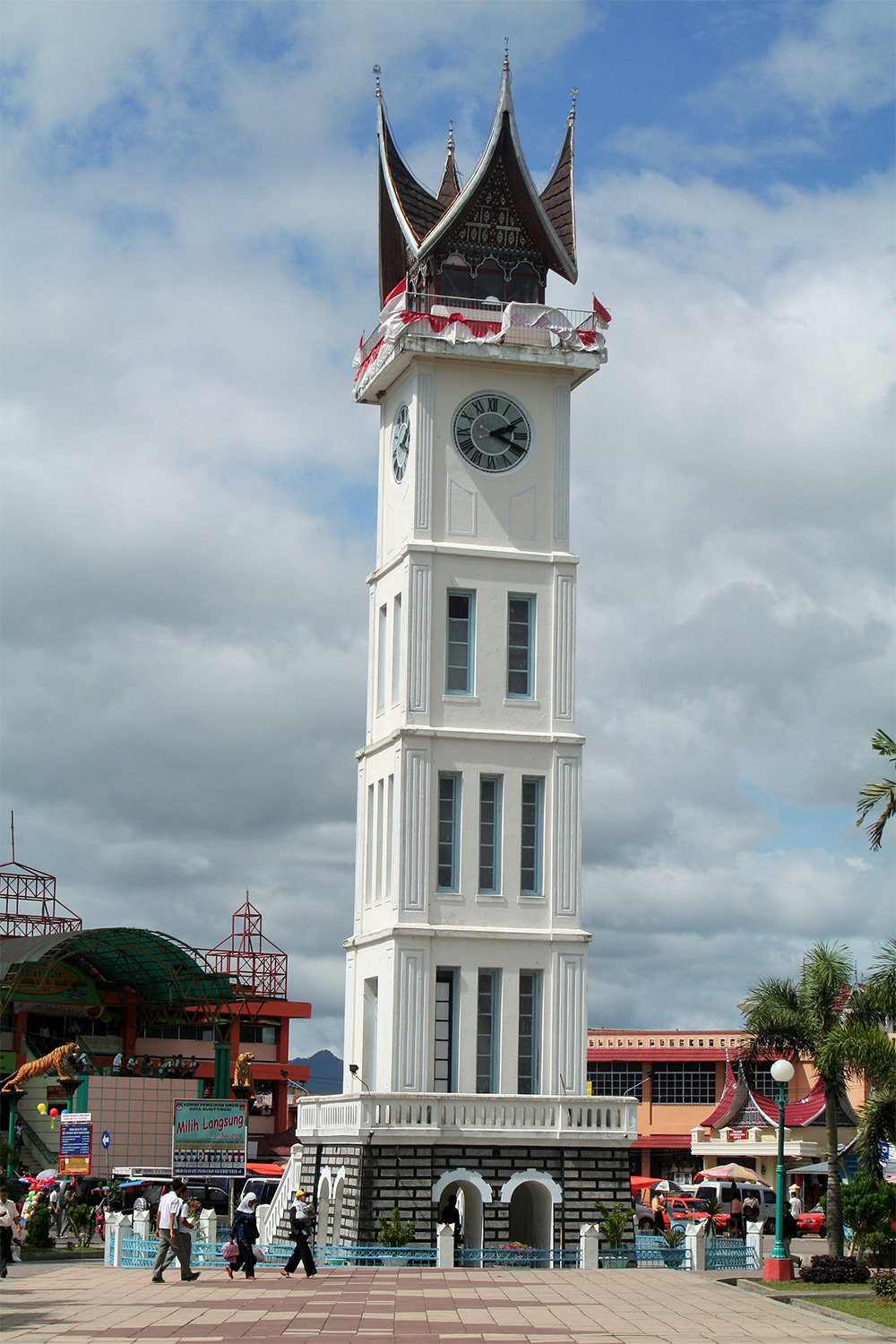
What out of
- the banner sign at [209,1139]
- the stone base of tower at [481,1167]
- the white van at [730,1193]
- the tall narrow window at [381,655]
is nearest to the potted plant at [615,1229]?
the stone base of tower at [481,1167]

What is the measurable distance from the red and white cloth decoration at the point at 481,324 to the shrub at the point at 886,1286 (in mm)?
24303

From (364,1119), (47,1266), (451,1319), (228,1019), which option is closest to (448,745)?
(364,1119)

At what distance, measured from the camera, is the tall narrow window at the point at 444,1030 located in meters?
41.7

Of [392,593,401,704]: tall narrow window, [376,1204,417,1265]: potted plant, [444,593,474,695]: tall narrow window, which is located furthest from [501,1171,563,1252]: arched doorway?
[392,593,401,704]: tall narrow window

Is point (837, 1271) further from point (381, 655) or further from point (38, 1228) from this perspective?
point (381, 655)

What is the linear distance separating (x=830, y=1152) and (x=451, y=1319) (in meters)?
15.8

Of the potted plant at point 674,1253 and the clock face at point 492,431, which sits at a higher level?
the clock face at point 492,431

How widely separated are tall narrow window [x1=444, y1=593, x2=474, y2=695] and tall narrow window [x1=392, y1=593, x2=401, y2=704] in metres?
1.46

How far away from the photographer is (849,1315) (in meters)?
27.9

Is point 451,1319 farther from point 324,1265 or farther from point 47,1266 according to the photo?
point 47,1266

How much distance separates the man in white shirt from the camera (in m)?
33.2

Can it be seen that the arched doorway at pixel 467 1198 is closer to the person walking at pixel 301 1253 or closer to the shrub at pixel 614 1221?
the shrub at pixel 614 1221

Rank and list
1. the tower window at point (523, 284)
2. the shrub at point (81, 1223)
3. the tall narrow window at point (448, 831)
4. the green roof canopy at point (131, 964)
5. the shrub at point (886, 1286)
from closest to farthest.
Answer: the shrub at point (886, 1286)
the tall narrow window at point (448, 831)
the shrub at point (81, 1223)
the tower window at point (523, 284)
the green roof canopy at point (131, 964)

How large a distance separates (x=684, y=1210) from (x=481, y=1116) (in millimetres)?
18982
